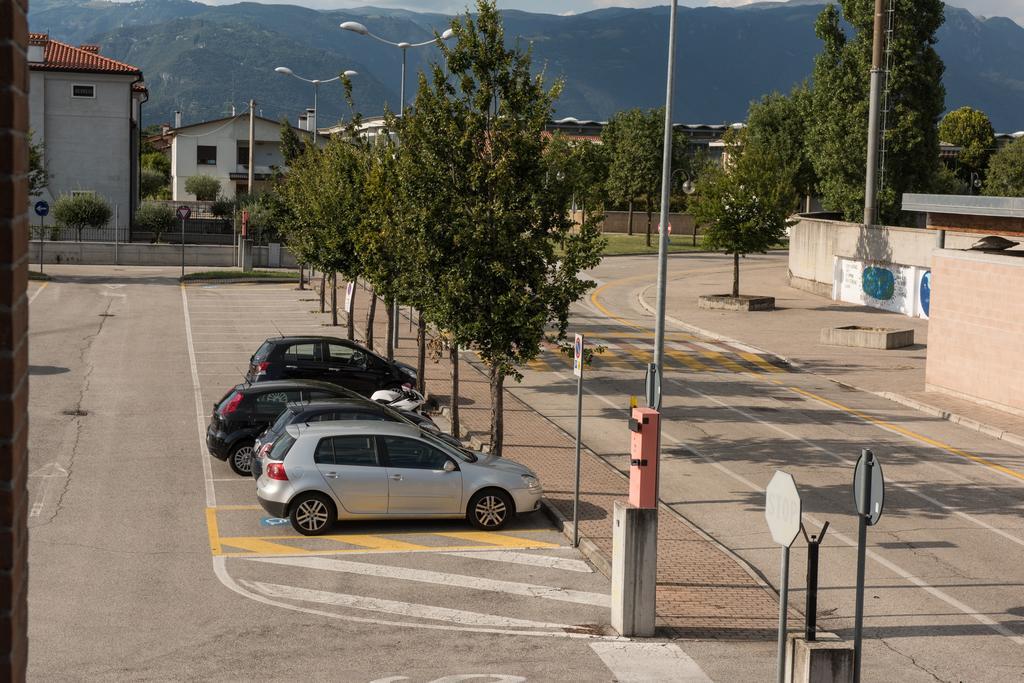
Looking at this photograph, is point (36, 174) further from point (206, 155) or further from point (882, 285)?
point (206, 155)

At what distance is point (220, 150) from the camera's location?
96.1m

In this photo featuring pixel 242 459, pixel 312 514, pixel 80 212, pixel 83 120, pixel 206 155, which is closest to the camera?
pixel 312 514

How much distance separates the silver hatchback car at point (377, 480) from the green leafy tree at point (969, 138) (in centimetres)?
9444

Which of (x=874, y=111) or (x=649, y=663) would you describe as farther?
(x=874, y=111)

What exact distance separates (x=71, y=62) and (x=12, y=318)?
214 ft

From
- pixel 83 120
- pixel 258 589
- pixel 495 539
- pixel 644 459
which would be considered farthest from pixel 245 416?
pixel 83 120

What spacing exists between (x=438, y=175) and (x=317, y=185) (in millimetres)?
16241

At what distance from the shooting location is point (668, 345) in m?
37.3

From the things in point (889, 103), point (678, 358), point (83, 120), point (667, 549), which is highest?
point (889, 103)

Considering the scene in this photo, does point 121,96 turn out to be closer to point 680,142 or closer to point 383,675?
point 680,142

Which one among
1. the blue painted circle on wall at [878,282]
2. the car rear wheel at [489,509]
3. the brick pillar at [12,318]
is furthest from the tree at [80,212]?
the brick pillar at [12,318]

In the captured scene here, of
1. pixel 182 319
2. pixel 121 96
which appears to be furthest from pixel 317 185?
pixel 121 96

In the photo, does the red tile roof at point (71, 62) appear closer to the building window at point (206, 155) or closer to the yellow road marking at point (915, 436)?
the building window at point (206, 155)

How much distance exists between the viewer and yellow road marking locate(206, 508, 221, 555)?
15.2m
